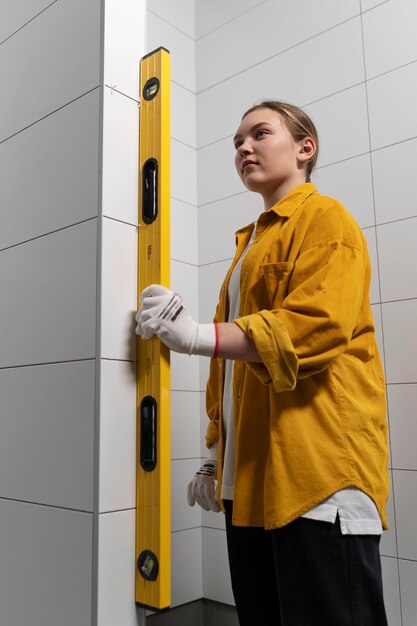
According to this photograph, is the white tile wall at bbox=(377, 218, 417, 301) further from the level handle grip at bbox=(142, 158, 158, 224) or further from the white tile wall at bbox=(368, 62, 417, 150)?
the level handle grip at bbox=(142, 158, 158, 224)

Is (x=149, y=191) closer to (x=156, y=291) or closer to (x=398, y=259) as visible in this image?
(x=156, y=291)

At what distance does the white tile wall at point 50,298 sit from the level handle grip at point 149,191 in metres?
0.11

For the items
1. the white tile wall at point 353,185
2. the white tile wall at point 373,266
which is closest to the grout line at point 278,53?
the white tile wall at point 353,185

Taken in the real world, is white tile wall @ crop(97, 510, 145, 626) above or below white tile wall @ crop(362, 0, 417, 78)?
below

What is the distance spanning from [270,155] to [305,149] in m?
0.11

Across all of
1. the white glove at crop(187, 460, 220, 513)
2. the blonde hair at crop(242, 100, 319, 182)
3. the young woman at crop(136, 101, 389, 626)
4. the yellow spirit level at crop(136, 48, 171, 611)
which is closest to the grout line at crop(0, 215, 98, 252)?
the yellow spirit level at crop(136, 48, 171, 611)

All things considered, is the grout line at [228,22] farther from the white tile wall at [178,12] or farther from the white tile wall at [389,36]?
the white tile wall at [389,36]

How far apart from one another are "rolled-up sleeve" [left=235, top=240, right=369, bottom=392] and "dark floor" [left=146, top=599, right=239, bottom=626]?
4.85 feet

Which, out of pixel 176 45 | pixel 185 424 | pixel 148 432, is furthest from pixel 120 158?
pixel 176 45

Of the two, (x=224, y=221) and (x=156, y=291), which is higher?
(x=224, y=221)

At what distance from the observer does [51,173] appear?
4.26 feet

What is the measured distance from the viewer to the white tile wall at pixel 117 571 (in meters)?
1.03

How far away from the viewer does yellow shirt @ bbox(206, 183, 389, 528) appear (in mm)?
1006

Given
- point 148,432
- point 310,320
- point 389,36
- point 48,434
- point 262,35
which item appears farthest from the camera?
point 262,35
